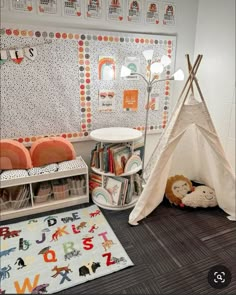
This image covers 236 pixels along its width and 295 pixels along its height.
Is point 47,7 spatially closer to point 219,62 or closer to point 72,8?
point 72,8

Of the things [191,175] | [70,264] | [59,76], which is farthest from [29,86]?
[191,175]

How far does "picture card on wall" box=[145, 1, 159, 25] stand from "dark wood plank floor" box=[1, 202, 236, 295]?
6.70 ft

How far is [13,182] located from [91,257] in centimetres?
98

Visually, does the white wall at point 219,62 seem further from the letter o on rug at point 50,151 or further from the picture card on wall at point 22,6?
the picture card on wall at point 22,6

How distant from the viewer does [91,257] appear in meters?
1.89

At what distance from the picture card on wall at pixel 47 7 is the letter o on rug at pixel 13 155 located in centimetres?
125

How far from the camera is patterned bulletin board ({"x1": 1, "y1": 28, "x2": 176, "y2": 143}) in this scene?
7.52 feet

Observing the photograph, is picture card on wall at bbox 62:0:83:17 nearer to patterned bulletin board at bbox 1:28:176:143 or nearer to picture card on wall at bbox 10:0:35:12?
patterned bulletin board at bbox 1:28:176:143

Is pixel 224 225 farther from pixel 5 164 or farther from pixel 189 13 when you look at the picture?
pixel 189 13

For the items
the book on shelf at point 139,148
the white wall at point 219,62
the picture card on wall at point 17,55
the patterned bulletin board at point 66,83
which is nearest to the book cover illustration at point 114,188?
the book on shelf at point 139,148

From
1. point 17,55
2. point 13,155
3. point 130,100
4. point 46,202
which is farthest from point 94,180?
point 17,55

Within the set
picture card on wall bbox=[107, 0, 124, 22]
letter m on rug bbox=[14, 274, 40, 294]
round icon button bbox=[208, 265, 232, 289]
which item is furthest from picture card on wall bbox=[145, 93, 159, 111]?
letter m on rug bbox=[14, 274, 40, 294]

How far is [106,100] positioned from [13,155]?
1122mm

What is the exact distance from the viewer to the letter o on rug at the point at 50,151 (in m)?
2.39
